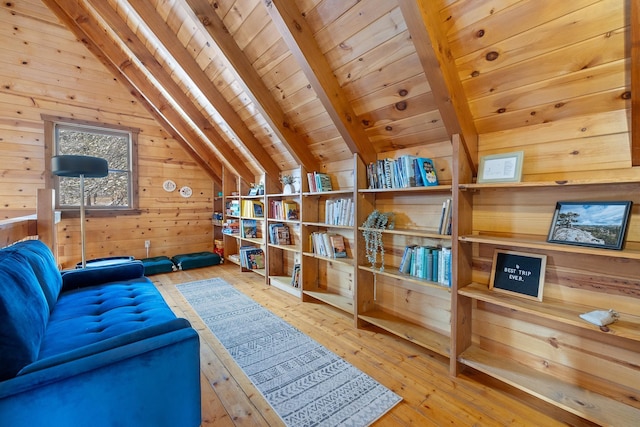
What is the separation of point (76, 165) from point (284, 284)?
2.49 m

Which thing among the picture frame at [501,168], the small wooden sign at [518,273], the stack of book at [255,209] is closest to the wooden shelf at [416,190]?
the picture frame at [501,168]

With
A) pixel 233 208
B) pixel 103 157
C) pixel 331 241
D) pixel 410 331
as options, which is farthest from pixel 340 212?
pixel 103 157

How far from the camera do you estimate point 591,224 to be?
146cm

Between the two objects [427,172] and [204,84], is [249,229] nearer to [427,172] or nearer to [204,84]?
[204,84]

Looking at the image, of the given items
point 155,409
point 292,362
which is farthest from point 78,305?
point 292,362

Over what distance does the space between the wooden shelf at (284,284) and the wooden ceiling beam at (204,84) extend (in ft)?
4.88

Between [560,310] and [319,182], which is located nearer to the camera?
[560,310]

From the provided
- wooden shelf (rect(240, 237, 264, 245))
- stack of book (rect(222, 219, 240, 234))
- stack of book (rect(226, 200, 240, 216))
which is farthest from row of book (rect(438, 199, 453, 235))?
stack of book (rect(222, 219, 240, 234))

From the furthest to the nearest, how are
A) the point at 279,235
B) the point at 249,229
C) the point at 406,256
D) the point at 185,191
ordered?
the point at 185,191 < the point at 249,229 < the point at 279,235 < the point at 406,256

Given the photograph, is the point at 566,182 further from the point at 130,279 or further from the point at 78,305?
the point at 130,279

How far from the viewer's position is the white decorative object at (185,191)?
5066 millimetres

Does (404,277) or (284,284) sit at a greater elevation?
(404,277)

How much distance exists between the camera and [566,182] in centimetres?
139

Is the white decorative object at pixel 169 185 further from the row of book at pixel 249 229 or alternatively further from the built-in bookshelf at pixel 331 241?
the built-in bookshelf at pixel 331 241
